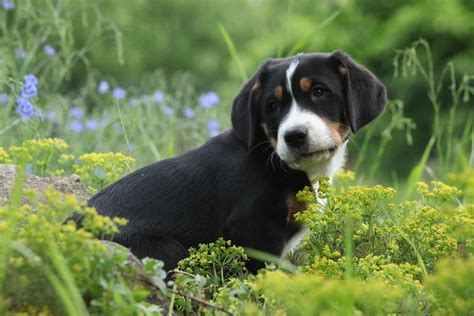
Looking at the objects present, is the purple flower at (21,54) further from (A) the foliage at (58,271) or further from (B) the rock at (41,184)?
(A) the foliage at (58,271)

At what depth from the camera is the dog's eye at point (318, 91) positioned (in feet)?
13.5

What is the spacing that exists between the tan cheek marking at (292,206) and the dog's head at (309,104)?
15 centimetres

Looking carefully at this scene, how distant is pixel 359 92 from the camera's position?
416 cm

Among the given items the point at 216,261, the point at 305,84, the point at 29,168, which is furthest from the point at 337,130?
the point at 29,168

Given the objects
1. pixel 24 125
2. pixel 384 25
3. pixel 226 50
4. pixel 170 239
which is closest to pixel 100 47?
pixel 226 50

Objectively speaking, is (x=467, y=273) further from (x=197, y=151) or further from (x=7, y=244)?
(x=197, y=151)

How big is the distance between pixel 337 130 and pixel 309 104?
0.19m

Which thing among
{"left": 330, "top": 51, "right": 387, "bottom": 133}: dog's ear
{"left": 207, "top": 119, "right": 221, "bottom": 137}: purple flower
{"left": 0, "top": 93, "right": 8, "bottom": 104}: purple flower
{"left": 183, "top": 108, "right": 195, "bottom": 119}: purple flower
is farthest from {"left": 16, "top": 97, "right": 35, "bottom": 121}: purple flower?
{"left": 183, "top": 108, "right": 195, "bottom": 119}: purple flower

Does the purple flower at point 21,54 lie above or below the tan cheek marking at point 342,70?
above

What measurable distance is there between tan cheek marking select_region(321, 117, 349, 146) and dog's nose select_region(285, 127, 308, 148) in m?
0.18

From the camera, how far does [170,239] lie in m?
4.02

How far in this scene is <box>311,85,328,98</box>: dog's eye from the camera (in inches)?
162

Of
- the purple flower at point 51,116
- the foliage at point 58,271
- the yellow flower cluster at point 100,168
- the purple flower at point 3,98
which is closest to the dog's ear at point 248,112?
the yellow flower cluster at point 100,168

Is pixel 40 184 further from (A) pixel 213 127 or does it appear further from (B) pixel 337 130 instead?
(A) pixel 213 127
